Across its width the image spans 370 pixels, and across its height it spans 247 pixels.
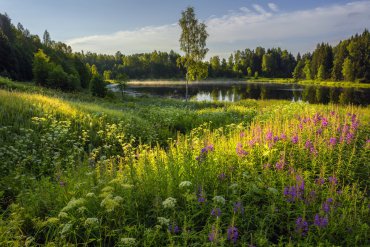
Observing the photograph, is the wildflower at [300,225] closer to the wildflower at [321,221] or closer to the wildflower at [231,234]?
the wildflower at [321,221]

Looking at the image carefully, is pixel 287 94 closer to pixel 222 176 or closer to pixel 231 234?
pixel 222 176

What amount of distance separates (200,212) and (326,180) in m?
2.57

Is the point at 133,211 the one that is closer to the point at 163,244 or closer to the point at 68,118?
the point at 163,244

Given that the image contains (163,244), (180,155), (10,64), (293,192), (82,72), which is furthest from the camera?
(82,72)

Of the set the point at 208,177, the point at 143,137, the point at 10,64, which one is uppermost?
the point at 10,64

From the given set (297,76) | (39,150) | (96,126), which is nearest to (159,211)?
(39,150)

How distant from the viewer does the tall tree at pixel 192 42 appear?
38406 millimetres

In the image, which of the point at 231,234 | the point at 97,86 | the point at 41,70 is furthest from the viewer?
the point at 41,70

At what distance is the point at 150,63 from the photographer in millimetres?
155500

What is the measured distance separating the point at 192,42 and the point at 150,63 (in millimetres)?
120007

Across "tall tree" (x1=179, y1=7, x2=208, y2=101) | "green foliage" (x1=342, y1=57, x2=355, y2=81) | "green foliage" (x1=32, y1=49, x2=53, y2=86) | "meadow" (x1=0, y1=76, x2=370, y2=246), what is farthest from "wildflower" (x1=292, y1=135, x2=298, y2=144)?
"green foliage" (x1=342, y1=57, x2=355, y2=81)

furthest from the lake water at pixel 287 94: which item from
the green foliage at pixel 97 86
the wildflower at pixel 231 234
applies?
the wildflower at pixel 231 234

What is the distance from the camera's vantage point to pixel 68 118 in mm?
10875

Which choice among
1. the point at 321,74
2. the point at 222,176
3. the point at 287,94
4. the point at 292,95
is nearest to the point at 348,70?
the point at 321,74
